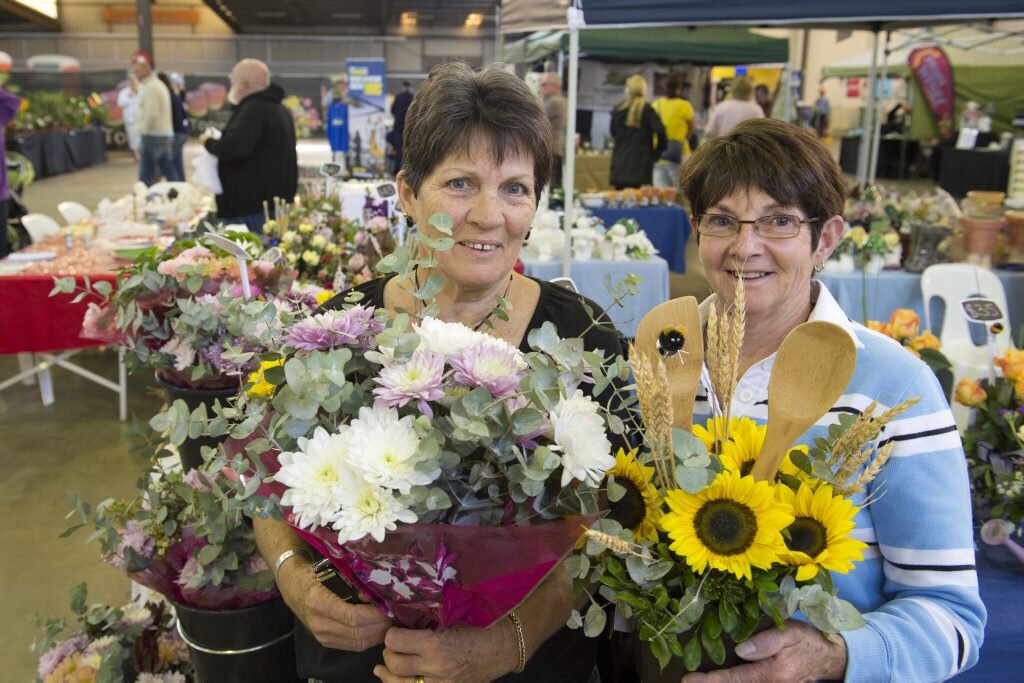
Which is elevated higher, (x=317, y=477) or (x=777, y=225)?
(x=777, y=225)

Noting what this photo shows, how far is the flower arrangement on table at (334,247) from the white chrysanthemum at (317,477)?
215cm

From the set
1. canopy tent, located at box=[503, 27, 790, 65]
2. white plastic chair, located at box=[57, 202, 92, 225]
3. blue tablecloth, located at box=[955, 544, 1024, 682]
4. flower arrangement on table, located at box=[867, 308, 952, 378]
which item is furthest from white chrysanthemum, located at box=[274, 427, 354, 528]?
canopy tent, located at box=[503, 27, 790, 65]

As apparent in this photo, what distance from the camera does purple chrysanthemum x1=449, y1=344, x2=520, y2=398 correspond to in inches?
30.3

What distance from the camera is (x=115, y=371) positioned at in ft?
17.1

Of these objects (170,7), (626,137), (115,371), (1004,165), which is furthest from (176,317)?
(170,7)

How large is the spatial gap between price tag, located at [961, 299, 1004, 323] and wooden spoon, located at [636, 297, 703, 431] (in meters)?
1.73

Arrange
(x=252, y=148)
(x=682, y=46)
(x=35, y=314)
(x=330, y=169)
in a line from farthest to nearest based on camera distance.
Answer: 1. (x=682, y=46)
2. (x=252, y=148)
3. (x=330, y=169)
4. (x=35, y=314)

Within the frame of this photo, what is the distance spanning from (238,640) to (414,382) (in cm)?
102

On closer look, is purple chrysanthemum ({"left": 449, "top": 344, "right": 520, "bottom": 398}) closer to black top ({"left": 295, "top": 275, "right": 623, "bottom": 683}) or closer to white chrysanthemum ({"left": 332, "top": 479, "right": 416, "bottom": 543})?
white chrysanthemum ({"left": 332, "top": 479, "right": 416, "bottom": 543})

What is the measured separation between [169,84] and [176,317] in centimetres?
815

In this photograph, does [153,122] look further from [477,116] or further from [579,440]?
[579,440]

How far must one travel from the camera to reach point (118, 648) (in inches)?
69.9

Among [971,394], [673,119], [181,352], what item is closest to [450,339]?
[181,352]

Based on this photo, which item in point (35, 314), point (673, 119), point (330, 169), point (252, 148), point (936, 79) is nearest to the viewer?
point (35, 314)
